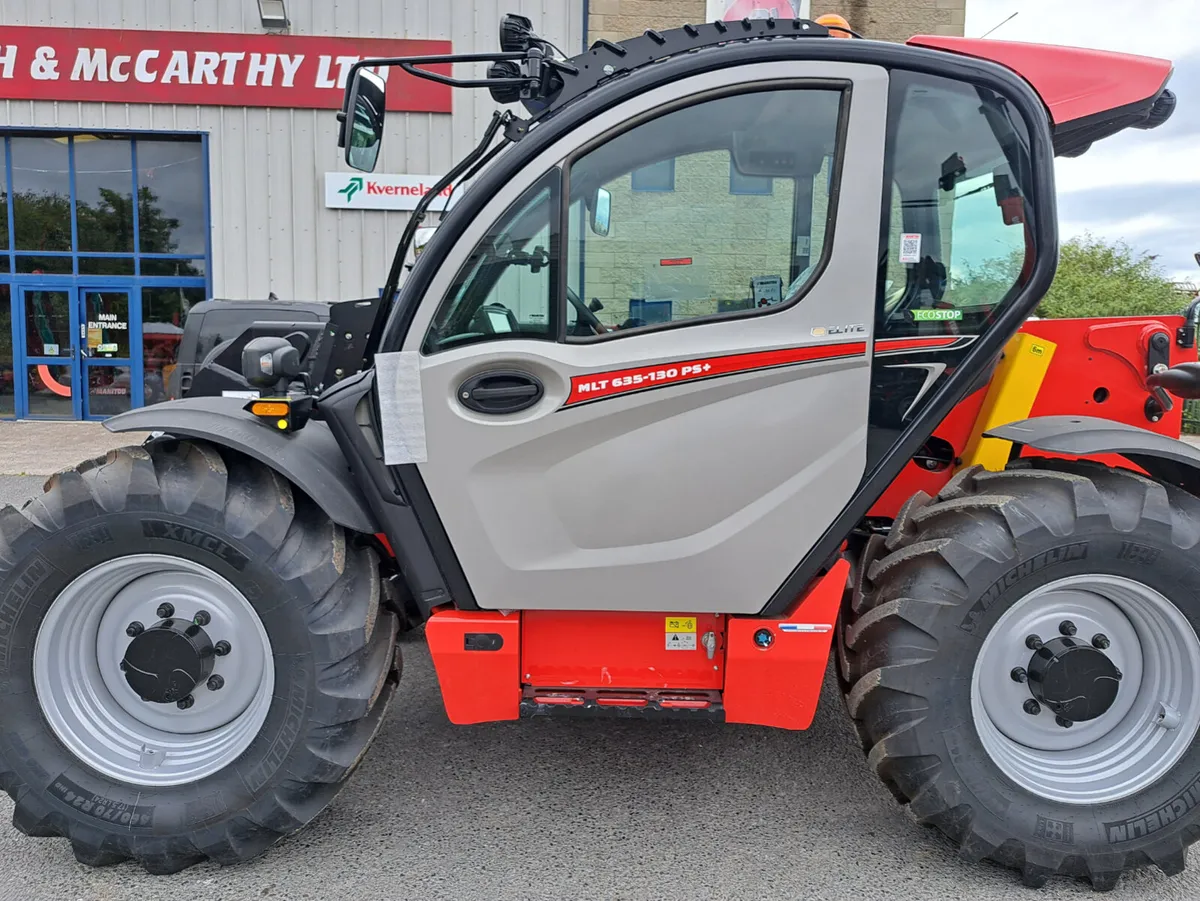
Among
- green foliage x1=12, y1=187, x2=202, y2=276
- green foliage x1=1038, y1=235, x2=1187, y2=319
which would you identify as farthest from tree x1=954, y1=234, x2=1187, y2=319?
green foliage x1=12, y1=187, x2=202, y2=276

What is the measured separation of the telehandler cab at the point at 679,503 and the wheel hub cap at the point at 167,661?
1cm

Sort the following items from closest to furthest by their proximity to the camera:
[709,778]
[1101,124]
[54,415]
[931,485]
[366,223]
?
[1101,124]
[709,778]
[931,485]
[366,223]
[54,415]

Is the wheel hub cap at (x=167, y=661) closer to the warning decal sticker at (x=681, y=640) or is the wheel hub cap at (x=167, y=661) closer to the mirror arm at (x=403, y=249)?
the mirror arm at (x=403, y=249)

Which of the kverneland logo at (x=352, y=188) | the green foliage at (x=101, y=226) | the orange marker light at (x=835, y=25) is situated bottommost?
the orange marker light at (x=835, y=25)

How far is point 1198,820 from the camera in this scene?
248 centimetres

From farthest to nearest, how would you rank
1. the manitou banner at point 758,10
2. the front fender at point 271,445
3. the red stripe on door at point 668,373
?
the manitou banner at point 758,10, the front fender at point 271,445, the red stripe on door at point 668,373

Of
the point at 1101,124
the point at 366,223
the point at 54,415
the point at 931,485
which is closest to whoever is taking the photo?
the point at 1101,124

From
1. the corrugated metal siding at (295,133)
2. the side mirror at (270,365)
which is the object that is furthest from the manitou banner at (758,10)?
the corrugated metal siding at (295,133)

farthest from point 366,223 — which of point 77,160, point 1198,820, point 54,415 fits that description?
point 1198,820

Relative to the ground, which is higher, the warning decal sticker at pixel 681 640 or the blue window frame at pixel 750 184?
the blue window frame at pixel 750 184

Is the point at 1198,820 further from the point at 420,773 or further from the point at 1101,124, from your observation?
the point at 420,773

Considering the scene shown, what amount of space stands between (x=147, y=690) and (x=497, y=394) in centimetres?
148

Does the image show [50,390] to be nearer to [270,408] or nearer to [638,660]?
[270,408]

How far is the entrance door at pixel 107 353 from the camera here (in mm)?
13047
